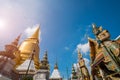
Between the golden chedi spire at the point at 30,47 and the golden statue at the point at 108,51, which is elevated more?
the golden chedi spire at the point at 30,47

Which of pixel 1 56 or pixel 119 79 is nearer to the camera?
pixel 119 79

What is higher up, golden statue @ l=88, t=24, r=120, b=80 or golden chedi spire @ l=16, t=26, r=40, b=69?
golden chedi spire @ l=16, t=26, r=40, b=69

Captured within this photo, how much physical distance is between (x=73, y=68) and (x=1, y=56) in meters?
11.5

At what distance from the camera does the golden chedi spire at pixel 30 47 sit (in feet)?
95.0

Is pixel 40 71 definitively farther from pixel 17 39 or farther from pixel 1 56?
pixel 17 39

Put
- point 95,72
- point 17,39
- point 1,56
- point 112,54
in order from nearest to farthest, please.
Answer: point 112,54
point 95,72
point 1,56
point 17,39

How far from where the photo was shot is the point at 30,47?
107ft

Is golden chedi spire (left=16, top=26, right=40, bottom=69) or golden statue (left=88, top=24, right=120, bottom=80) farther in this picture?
golden chedi spire (left=16, top=26, right=40, bottom=69)

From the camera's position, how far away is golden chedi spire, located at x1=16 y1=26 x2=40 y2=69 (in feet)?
95.0

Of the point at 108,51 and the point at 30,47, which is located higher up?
the point at 30,47

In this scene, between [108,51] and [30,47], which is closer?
[108,51]

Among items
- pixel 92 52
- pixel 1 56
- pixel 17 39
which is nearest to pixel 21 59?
pixel 17 39

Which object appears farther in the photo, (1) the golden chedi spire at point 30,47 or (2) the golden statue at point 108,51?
(1) the golden chedi spire at point 30,47

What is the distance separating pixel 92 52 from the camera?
11461mm
